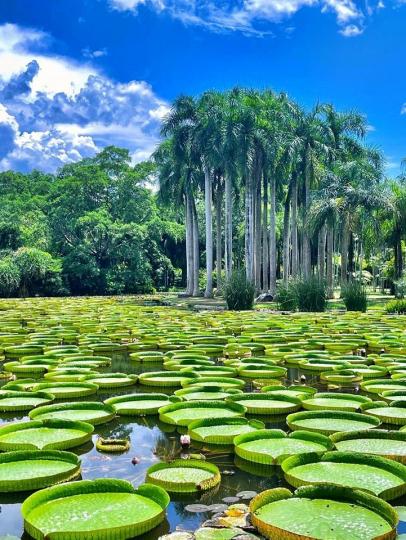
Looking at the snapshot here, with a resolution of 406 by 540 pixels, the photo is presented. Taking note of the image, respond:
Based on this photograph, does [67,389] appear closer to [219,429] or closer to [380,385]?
[219,429]

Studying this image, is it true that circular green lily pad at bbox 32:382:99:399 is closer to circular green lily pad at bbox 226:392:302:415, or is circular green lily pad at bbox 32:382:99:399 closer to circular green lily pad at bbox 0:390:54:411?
circular green lily pad at bbox 0:390:54:411

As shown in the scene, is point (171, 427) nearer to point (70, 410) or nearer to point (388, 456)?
point (70, 410)

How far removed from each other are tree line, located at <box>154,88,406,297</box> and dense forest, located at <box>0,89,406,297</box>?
75 mm

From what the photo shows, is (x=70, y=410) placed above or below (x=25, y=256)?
below

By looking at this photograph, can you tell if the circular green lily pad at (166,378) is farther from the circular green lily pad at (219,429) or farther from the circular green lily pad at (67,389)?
the circular green lily pad at (219,429)

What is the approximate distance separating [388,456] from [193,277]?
101 feet

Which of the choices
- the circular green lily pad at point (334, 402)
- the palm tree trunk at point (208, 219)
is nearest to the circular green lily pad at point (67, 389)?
the circular green lily pad at point (334, 402)

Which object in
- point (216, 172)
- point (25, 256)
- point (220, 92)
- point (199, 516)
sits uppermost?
point (220, 92)

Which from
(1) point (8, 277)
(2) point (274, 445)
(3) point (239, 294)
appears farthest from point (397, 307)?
(1) point (8, 277)

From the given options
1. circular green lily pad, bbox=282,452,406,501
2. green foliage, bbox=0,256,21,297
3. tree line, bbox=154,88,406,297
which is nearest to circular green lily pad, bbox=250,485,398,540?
circular green lily pad, bbox=282,452,406,501

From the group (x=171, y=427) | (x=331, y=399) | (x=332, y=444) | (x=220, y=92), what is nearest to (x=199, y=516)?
(x=332, y=444)

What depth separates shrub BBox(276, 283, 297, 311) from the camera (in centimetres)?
2012

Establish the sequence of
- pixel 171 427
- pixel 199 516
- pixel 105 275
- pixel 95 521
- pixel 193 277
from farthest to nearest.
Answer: pixel 105 275
pixel 193 277
pixel 171 427
pixel 199 516
pixel 95 521

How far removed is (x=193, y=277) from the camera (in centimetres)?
3456
